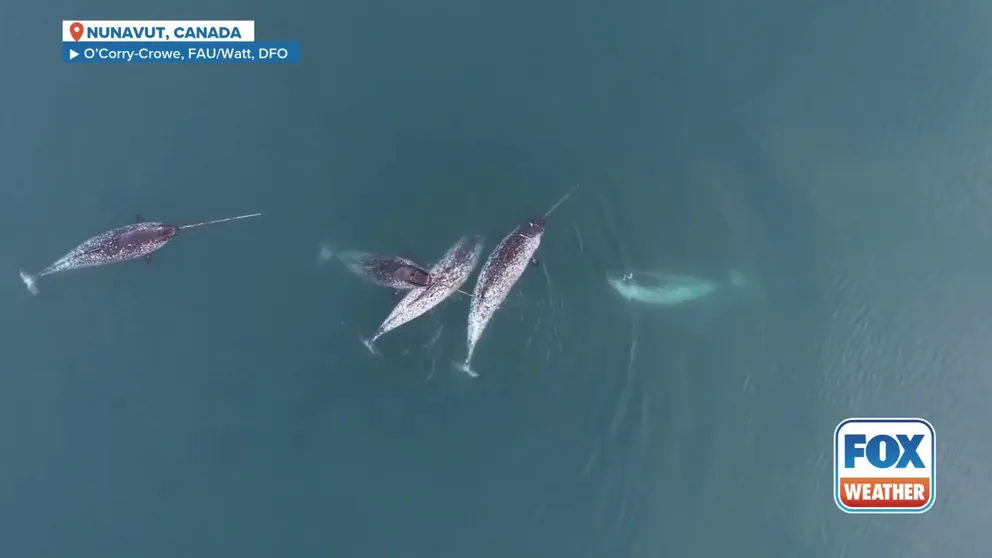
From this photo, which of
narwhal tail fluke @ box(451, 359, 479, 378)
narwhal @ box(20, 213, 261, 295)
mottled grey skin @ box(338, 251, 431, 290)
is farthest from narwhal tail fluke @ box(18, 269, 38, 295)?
narwhal tail fluke @ box(451, 359, 479, 378)

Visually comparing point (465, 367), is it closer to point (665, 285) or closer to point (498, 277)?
point (498, 277)

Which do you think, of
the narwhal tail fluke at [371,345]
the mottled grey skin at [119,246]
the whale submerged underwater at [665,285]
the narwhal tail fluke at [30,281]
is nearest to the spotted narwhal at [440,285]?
the narwhal tail fluke at [371,345]

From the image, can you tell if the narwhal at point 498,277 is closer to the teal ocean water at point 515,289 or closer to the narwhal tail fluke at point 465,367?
the narwhal tail fluke at point 465,367

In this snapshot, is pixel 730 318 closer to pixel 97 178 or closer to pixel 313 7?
pixel 313 7

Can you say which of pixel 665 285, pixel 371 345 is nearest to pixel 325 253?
pixel 371 345

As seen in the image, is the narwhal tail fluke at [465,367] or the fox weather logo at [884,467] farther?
the fox weather logo at [884,467]

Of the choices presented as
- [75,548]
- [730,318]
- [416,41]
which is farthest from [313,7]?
[75,548]
